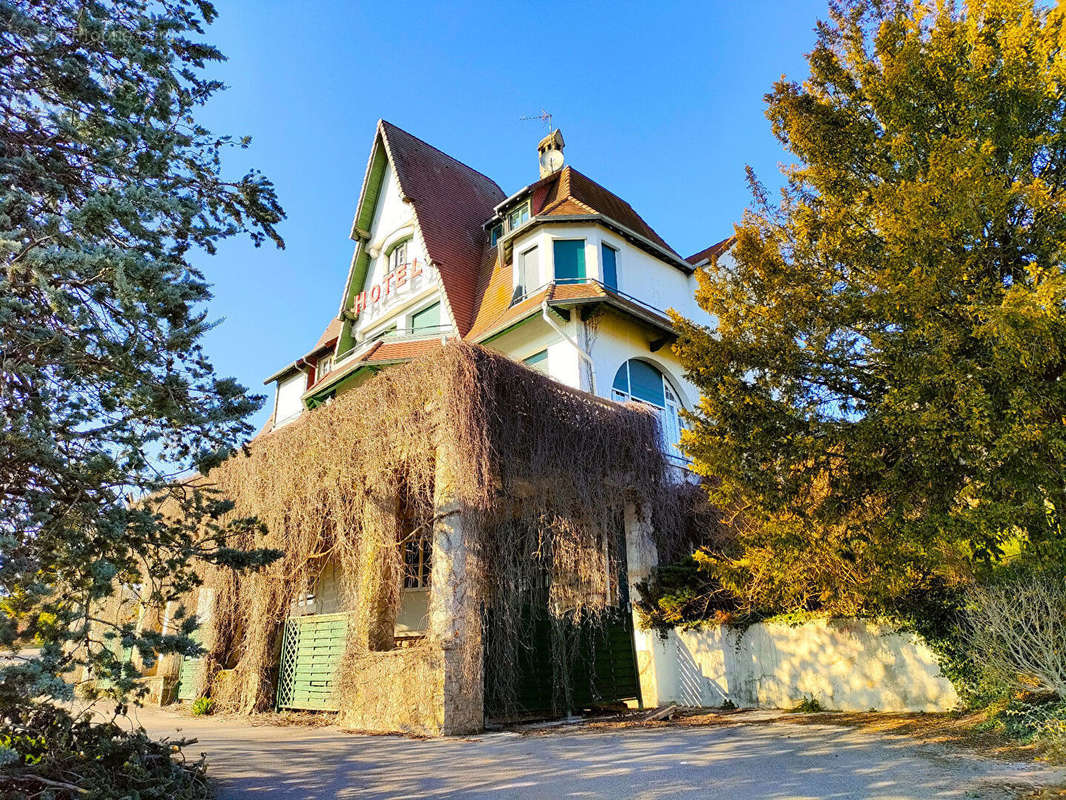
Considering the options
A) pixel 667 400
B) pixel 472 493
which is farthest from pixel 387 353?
pixel 472 493

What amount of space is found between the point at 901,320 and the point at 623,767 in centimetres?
544

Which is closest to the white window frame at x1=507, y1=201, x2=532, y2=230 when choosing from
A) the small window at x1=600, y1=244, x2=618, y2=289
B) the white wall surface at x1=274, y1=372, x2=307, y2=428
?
the small window at x1=600, y1=244, x2=618, y2=289

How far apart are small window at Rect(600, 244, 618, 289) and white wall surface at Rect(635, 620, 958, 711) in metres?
8.76

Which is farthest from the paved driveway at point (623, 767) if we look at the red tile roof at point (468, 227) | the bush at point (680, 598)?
the red tile roof at point (468, 227)

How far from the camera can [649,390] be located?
56.2 feet

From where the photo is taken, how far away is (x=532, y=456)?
1080cm

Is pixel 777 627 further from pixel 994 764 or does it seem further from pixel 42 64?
pixel 42 64

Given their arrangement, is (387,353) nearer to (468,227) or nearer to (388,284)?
(388,284)

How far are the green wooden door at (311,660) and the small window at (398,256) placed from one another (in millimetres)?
11960

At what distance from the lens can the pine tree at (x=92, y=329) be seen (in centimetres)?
395

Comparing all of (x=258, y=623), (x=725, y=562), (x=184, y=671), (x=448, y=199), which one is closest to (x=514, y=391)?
(x=725, y=562)

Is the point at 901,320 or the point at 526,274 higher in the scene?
the point at 526,274

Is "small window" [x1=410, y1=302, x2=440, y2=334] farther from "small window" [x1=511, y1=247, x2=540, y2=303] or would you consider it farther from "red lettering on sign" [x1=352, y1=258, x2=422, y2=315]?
"small window" [x1=511, y1=247, x2=540, y2=303]

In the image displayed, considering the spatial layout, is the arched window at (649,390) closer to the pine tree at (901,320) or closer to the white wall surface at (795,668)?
the white wall surface at (795,668)
